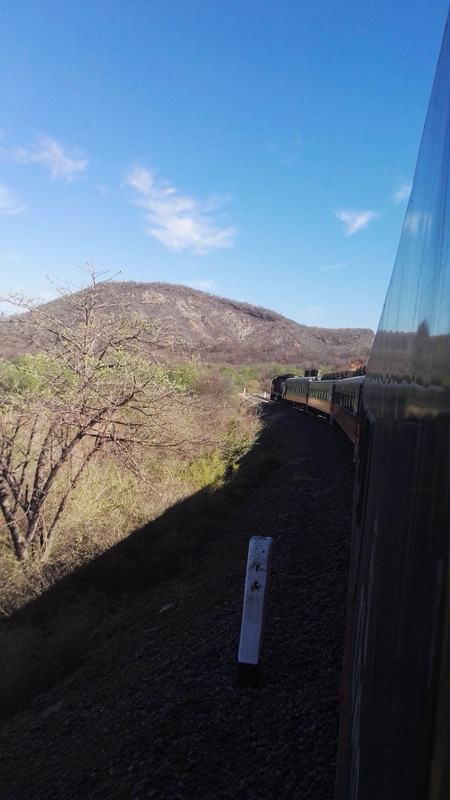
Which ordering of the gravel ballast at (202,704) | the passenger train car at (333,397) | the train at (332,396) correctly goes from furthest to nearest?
the train at (332,396) < the passenger train car at (333,397) < the gravel ballast at (202,704)

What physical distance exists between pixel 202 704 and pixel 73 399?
23.0ft

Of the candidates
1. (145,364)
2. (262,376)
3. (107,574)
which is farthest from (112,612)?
(262,376)

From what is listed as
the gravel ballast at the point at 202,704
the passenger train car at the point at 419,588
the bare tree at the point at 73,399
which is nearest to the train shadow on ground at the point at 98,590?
the gravel ballast at the point at 202,704

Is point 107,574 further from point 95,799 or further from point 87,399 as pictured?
point 95,799

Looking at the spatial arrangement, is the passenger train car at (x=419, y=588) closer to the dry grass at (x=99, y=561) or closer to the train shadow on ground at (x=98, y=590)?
the train shadow on ground at (x=98, y=590)

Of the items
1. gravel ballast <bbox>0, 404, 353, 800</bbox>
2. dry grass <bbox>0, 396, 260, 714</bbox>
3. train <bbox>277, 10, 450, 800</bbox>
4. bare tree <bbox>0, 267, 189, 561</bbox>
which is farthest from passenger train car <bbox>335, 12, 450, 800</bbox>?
bare tree <bbox>0, 267, 189, 561</bbox>

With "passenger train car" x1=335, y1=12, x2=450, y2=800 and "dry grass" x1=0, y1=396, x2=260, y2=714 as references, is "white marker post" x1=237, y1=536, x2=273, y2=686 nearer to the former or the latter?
"passenger train car" x1=335, y1=12, x2=450, y2=800

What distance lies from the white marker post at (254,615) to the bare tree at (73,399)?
6610 millimetres

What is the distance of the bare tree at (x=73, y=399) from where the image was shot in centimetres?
1078

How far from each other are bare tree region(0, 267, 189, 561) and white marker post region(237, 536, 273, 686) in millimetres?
6610

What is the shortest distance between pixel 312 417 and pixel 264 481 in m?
15.6

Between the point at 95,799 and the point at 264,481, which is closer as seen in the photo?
the point at 95,799

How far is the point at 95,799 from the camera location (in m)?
4.04

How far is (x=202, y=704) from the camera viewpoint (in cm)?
481
